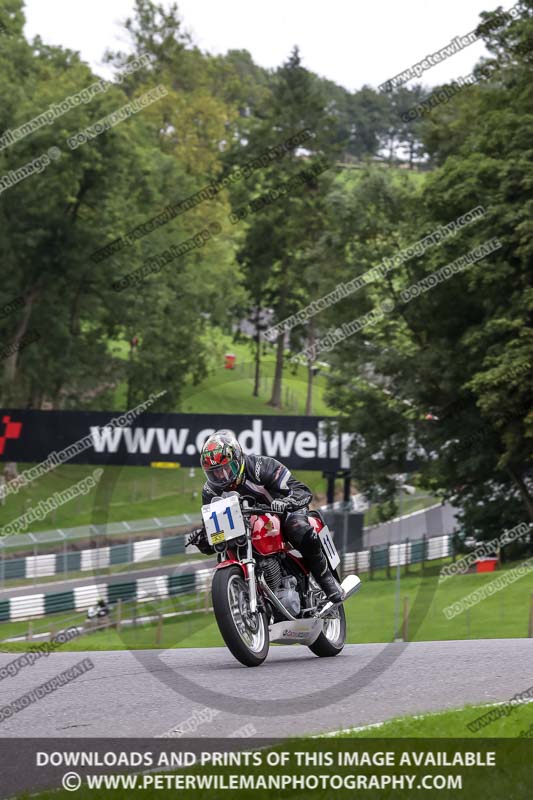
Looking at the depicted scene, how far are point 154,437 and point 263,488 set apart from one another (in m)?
29.5

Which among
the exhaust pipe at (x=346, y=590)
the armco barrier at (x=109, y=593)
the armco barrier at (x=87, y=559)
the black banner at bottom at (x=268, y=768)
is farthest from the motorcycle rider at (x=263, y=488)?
the armco barrier at (x=87, y=559)

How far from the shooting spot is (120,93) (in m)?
50.8

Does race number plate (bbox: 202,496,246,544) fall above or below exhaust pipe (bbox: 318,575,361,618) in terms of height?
above

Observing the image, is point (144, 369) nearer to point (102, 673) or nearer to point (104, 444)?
point (104, 444)

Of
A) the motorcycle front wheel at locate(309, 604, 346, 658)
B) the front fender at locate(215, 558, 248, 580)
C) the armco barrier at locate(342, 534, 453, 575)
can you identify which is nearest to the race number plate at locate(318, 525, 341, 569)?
the motorcycle front wheel at locate(309, 604, 346, 658)

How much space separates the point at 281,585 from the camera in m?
10.4

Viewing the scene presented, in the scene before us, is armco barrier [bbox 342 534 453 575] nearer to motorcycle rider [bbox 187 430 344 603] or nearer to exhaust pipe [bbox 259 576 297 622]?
motorcycle rider [bbox 187 430 344 603]

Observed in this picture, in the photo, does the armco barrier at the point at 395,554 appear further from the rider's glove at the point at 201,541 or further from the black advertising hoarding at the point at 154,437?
the rider's glove at the point at 201,541

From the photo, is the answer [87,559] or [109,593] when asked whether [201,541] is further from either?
[87,559]

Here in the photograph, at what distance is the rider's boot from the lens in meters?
10.5

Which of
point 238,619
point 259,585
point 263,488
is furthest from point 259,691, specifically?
point 263,488

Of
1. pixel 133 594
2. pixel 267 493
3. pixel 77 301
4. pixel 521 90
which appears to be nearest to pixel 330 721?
pixel 267 493

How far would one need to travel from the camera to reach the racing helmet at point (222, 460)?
9.84 m

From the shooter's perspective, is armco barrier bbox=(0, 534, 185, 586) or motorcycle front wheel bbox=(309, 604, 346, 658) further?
armco barrier bbox=(0, 534, 185, 586)
